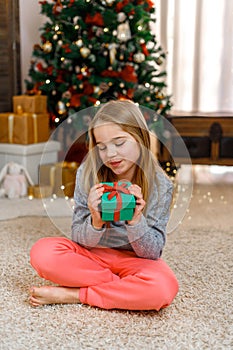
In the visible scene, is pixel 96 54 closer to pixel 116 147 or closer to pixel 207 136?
pixel 207 136

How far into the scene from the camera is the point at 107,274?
1199 mm

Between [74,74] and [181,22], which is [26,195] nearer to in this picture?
[74,74]

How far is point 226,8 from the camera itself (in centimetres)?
332

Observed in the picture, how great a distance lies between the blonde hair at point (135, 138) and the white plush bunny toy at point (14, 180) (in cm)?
127

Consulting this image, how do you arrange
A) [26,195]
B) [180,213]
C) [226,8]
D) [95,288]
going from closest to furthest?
1. [95,288]
2. [180,213]
3. [26,195]
4. [226,8]

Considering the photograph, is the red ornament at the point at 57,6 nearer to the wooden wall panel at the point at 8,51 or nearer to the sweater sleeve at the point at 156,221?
the wooden wall panel at the point at 8,51

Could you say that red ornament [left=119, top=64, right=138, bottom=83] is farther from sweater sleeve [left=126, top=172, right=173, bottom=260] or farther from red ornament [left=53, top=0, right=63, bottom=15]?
sweater sleeve [left=126, top=172, right=173, bottom=260]

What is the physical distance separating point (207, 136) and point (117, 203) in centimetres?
189

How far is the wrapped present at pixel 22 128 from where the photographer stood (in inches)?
100

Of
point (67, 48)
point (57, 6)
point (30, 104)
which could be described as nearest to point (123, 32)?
point (67, 48)

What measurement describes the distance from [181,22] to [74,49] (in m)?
1.12

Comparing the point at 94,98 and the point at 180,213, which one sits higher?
the point at 94,98

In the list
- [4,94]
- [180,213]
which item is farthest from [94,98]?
[180,213]

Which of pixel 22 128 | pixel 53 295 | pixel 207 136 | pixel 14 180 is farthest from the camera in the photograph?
pixel 207 136
